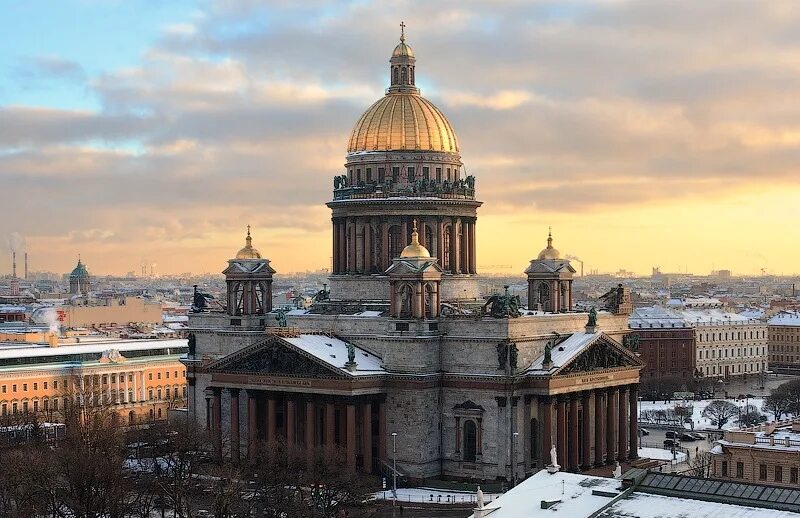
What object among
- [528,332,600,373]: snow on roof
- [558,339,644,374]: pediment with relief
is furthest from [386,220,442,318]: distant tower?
[558,339,644,374]: pediment with relief

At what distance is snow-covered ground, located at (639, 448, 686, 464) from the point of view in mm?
125250

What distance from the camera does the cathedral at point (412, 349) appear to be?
11150 cm

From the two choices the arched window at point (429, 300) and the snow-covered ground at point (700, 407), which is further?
the snow-covered ground at point (700, 407)

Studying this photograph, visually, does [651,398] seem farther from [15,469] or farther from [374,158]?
[15,469]

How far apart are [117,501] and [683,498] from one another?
1463 inches

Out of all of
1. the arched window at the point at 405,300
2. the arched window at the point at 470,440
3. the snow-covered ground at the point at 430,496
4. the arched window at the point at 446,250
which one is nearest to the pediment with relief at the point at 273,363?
the arched window at the point at 405,300

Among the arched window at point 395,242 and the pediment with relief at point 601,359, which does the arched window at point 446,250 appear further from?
the pediment with relief at point 601,359

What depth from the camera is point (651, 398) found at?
186000 mm

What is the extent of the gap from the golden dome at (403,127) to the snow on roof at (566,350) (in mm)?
21461

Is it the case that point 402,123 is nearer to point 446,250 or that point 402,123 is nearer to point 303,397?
point 446,250

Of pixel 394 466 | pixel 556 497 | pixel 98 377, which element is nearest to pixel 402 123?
pixel 394 466

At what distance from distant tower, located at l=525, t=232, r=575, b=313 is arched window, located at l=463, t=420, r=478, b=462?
17.4 meters

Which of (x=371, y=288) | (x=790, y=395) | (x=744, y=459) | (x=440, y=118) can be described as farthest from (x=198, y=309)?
(x=790, y=395)

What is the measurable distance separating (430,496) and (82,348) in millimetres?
74862
